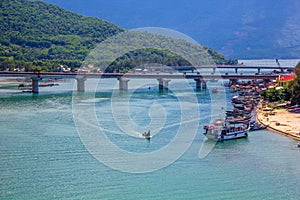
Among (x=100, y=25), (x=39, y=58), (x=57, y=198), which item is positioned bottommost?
(x=57, y=198)

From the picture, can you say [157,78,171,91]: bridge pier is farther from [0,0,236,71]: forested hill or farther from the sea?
the sea

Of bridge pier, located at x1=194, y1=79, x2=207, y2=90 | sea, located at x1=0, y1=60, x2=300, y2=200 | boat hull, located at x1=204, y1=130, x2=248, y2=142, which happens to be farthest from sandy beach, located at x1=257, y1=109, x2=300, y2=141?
bridge pier, located at x1=194, y1=79, x2=207, y2=90

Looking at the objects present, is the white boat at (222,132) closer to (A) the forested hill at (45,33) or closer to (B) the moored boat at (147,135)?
(B) the moored boat at (147,135)

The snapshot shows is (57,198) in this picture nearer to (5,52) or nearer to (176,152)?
(176,152)

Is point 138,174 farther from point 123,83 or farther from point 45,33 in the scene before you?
point 45,33

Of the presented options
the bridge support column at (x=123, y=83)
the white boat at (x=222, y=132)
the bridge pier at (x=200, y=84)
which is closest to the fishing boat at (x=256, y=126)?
the white boat at (x=222, y=132)

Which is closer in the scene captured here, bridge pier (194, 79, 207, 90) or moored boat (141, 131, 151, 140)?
moored boat (141, 131, 151, 140)

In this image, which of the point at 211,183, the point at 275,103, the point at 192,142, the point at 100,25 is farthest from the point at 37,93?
the point at 100,25
